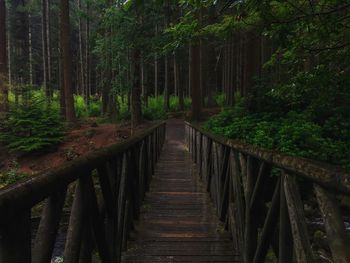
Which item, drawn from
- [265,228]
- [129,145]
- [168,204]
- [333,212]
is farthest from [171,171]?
[333,212]

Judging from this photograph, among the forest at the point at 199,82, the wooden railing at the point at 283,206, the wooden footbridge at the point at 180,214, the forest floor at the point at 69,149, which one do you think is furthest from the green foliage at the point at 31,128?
the wooden railing at the point at 283,206

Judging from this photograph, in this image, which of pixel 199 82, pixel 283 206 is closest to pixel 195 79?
pixel 199 82

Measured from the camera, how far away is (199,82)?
82.0ft

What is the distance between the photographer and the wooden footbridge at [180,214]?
2006 millimetres

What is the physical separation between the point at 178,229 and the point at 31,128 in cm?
1674

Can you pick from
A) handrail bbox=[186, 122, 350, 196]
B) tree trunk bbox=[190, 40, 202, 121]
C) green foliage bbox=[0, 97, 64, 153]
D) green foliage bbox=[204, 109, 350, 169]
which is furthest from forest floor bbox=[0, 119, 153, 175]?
Result: handrail bbox=[186, 122, 350, 196]

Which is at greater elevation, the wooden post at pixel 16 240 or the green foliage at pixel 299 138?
the wooden post at pixel 16 240

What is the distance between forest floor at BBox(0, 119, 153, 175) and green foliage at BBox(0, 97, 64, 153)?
1.45 feet

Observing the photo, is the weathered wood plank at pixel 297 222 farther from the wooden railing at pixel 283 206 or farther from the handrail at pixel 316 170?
the handrail at pixel 316 170

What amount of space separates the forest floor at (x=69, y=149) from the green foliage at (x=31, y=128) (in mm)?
443

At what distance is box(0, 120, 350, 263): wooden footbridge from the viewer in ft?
6.58

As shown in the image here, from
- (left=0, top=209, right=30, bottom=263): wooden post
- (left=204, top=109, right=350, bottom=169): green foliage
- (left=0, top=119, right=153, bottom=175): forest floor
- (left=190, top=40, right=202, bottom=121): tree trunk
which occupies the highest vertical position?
(left=190, top=40, right=202, bottom=121): tree trunk

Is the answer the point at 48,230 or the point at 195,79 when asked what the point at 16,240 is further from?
the point at 195,79

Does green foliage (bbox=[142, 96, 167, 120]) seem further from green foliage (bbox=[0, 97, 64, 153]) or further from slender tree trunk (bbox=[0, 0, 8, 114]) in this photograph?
slender tree trunk (bbox=[0, 0, 8, 114])
